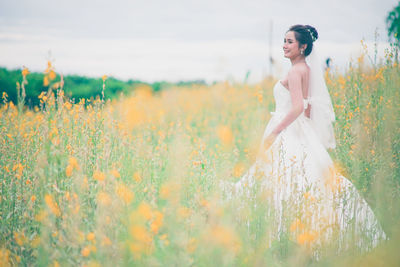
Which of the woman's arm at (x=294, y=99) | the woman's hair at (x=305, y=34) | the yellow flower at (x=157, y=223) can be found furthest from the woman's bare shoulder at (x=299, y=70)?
the yellow flower at (x=157, y=223)

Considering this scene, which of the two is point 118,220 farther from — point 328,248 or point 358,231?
point 358,231

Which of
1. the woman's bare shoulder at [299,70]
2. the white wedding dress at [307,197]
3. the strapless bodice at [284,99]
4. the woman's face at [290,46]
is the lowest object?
the white wedding dress at [307,197]

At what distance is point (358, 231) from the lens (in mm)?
2408

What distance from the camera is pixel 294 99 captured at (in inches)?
126

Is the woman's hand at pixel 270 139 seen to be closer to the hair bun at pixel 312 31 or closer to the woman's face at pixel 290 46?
the woman's face at pixel 290 46

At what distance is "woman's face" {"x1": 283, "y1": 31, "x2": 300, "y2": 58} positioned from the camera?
3.38 m

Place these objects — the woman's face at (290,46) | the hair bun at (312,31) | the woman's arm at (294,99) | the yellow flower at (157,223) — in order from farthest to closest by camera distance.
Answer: the hair bun at (312,31) < the woman's face at (290,46) < the woman's arm at (294,99) < the yellow flower at (157,223)

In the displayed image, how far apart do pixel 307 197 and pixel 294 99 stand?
4.17ft

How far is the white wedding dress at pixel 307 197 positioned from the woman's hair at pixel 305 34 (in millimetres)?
545

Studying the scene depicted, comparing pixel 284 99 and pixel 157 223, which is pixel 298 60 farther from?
pixel 157 223

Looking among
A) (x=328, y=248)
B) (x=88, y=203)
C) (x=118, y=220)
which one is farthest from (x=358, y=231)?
(x=88, y=203)

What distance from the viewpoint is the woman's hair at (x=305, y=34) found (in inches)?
134

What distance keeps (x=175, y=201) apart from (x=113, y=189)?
390mm

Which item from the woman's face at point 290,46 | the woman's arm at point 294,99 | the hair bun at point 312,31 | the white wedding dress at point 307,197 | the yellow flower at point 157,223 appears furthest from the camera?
the hair bun at point 312,31
